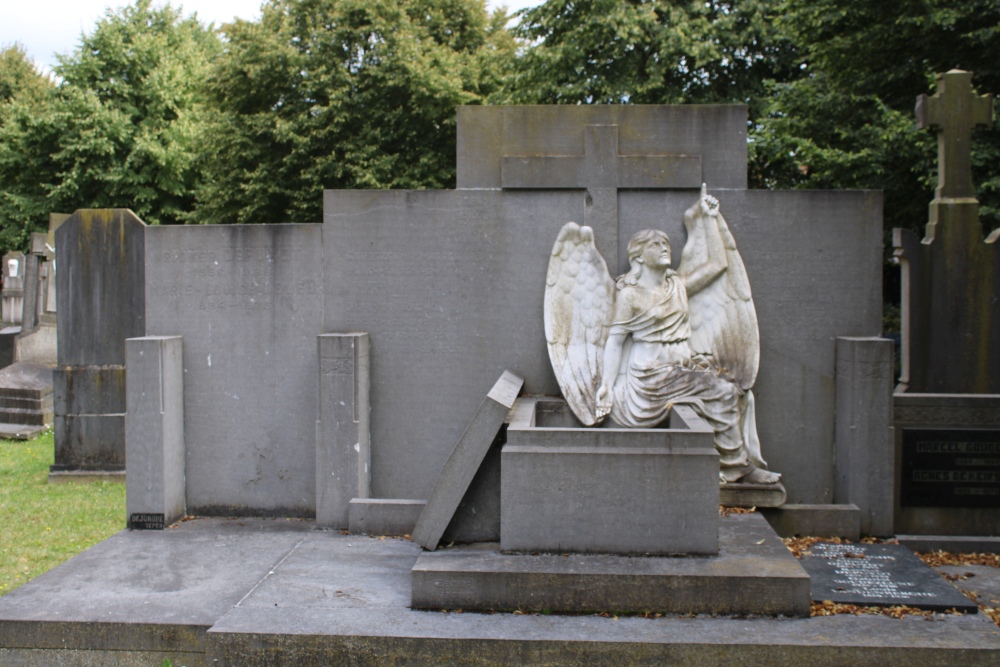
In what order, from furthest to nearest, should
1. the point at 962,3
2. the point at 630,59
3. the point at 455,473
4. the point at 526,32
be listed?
the point at 526,32 → the point at 630,59 → the point at 962,3 → the point at 455,473

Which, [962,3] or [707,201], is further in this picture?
[962,3]

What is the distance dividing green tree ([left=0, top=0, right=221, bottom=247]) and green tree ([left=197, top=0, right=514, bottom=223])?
19.1ft

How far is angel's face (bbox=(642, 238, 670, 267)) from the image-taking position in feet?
25.2

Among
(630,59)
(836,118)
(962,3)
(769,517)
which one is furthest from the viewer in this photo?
(630,59)

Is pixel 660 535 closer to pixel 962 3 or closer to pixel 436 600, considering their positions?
pixel 436 600

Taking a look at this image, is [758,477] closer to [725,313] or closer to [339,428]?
[725,313]

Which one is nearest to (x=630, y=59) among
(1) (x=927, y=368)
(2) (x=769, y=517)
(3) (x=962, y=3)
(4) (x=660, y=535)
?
(3) (x=962, y=3)

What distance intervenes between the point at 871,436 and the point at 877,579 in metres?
1.72

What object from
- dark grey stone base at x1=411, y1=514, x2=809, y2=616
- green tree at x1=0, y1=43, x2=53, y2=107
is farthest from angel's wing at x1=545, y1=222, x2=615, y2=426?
green tree at x1=0, y1=43, x2=53, y2=107

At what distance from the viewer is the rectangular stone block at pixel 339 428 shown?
786 centimetres

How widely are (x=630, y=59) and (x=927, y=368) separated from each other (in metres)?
14.9

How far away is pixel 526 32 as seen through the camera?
23.3 metres

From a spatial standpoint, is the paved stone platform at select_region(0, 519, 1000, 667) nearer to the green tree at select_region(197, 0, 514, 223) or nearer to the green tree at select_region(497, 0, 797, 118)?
the green tree at select_region(197, 0, 514, 223)

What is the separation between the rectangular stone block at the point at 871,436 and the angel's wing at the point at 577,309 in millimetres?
2075
